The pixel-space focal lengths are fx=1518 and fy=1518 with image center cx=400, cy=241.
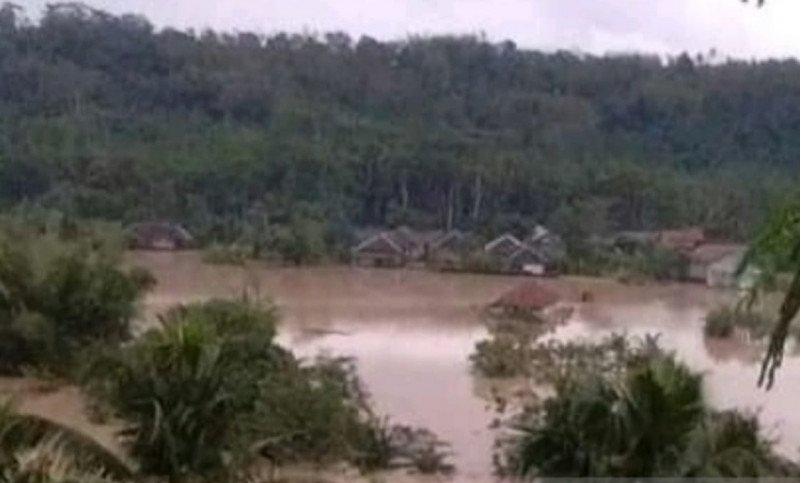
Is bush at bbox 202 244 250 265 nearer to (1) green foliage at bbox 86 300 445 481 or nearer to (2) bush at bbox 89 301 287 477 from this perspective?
(1) green foliage at bbox 86 300 445 481

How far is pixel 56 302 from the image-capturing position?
6.37 m

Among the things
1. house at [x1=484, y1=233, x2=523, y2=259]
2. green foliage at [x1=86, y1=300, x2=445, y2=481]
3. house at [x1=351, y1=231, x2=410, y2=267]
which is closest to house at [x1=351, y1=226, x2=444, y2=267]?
house at [x1=351, y1=231, x2=410, y2=267]

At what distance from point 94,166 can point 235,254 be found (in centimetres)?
121

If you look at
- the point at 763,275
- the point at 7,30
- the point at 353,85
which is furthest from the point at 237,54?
the point at 763,275

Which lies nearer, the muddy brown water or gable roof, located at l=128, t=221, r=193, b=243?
the muddy brown water

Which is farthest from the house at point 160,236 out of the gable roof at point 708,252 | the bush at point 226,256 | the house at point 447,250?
the gable roof at point 708,252

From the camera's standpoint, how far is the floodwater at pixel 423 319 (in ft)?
22.0

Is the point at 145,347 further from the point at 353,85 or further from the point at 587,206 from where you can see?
the point at 353,85

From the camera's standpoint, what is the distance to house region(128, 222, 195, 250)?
9227 mm

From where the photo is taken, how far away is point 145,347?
4422 mm

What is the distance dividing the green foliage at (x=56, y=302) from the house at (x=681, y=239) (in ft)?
13.2

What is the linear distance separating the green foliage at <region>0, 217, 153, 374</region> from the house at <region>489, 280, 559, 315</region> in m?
2.58

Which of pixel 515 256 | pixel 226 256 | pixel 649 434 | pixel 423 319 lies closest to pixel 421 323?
pixel 423 319

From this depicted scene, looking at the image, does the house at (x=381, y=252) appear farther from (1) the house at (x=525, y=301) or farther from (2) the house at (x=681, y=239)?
(2) the house at (x=681, y=239)
